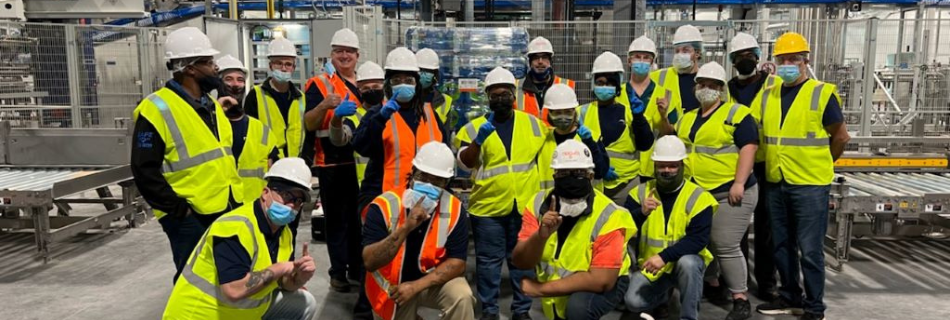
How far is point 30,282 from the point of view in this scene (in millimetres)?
4766

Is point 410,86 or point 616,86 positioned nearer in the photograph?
point 410,86

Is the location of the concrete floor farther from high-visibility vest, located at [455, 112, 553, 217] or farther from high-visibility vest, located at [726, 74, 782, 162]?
high-visibility vest, located at [726, 74, 782, 162]

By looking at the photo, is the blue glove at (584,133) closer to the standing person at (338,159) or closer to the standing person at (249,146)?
the standing person at (338,159)

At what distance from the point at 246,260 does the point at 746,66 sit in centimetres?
315

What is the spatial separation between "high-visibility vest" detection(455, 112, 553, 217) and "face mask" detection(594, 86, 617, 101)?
1.39 ft

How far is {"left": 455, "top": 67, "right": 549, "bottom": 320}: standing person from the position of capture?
360 centimetres

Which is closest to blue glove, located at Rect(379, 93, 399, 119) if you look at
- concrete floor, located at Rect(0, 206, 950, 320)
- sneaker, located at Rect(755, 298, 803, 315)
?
concrete floor, located at Rect(0, 206, 950, 320)

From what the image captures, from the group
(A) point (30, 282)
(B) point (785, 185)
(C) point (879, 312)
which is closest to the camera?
(B) point (785, 185)

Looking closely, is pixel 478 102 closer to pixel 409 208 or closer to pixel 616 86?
pixel 616 86

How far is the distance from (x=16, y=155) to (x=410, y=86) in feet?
15.6

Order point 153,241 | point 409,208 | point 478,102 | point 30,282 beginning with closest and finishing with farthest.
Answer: point 409,208 < point 30,282 < point 478,102 < point 153,241

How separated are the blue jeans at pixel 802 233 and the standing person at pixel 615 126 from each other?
0.85m

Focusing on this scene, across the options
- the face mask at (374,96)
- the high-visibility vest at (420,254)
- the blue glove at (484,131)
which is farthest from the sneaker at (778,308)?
the face mask at (374,96)

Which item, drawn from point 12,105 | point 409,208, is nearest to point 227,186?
point 409,208
